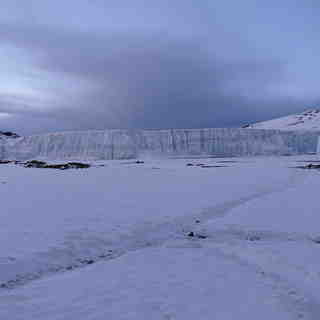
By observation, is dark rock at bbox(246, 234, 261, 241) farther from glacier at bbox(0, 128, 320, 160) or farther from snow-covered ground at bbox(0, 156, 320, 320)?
glacier at bbox(0, 128, 320, 160)

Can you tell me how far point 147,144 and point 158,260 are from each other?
5820cm

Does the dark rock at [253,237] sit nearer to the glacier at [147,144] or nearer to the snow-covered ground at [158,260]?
the snow-covered ground at [158,260]

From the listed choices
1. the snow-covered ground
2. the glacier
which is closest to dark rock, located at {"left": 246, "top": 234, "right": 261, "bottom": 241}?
the snow-covered ground

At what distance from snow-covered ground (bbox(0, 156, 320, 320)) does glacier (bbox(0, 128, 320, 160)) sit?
50590 mm

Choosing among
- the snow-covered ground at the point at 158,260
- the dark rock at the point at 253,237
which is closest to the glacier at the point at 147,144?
the snow-covered ground at the point at 158,260

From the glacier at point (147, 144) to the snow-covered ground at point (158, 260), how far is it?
50590 millimetres

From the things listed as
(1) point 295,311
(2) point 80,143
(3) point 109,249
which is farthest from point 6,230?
(2) point 80,143

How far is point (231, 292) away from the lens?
19.1 feet

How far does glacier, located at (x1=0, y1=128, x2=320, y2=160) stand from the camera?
64.2 meters

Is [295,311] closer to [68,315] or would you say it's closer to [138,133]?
[68,315]

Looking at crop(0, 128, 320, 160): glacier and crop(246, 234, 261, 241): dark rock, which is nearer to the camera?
crop(246, 234, 261, 241): dark rock

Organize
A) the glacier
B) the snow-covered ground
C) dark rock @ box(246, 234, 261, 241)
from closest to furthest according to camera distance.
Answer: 1. the snow-covered ground
2. dark rock @ box(246, 234, 261, 241)
3. the glacier

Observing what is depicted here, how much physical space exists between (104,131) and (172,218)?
55912 millimetres

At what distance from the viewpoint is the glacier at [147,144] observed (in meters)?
64.2
